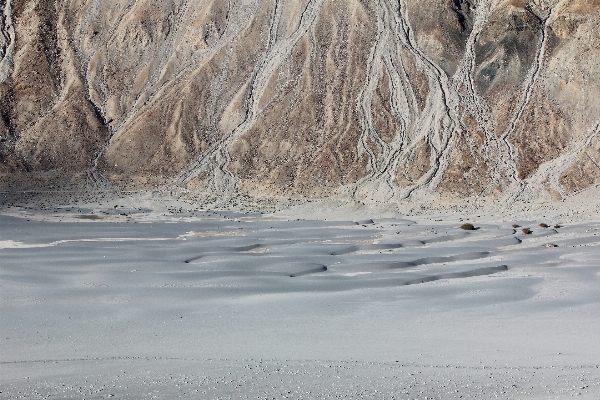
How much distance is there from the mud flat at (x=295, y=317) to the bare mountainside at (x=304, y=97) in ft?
45.2

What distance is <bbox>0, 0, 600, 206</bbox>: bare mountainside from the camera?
41.2 m

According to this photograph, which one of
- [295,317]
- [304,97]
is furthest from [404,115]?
[295,317]

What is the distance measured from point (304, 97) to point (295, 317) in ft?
102

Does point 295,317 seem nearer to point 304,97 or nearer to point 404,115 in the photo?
point 404,115

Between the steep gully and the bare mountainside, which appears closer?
the steep gully

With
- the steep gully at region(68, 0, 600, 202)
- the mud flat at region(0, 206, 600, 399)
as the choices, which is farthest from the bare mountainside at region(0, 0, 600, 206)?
the mud flat at region(0, 206, 600, 399)

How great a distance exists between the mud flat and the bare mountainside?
1376 centimetres

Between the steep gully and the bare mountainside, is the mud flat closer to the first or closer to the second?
the steep gully

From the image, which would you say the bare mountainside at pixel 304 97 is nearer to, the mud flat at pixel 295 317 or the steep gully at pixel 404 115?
the steep gully at pixel 404 115

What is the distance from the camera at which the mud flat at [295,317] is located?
1169cm

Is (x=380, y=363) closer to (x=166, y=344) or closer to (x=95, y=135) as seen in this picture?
(x=166, y=344)

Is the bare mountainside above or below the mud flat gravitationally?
above

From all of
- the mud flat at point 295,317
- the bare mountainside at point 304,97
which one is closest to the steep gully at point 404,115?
the bare mountainside at point 304,97

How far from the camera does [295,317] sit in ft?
50.7
